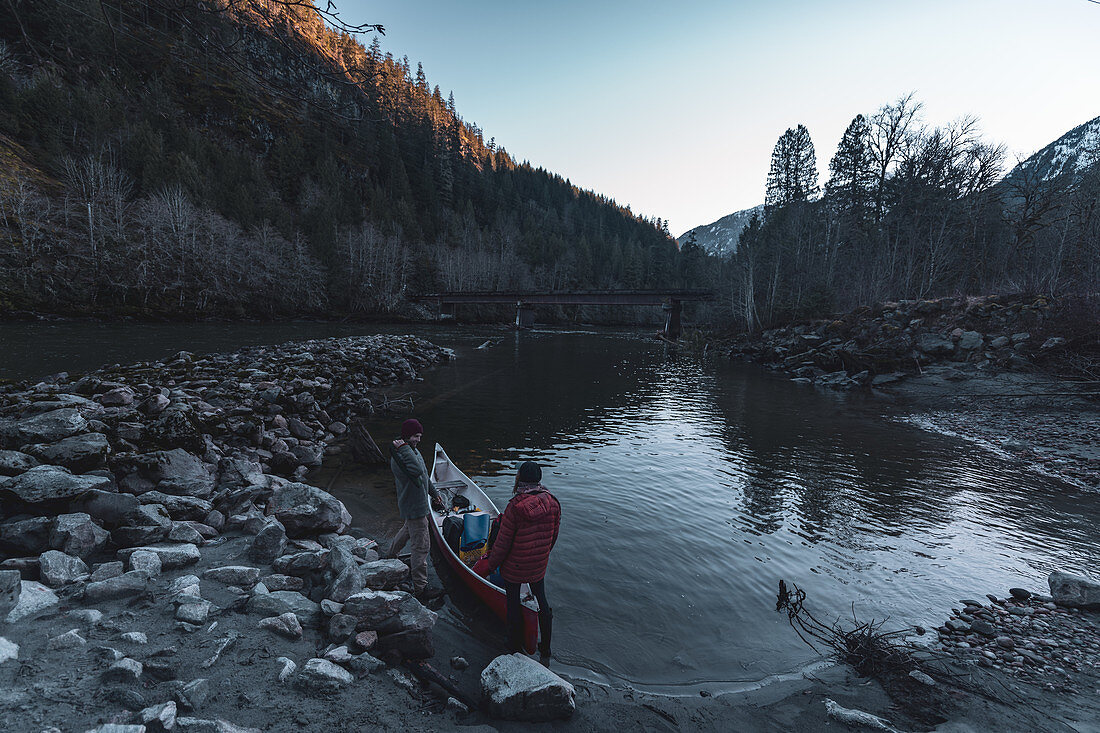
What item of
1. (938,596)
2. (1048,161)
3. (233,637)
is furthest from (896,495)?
(1048,161)

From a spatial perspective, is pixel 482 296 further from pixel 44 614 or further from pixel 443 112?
pixel 443 112

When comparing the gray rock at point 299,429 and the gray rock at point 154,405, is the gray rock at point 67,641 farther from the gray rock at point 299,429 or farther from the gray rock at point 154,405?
the gray rock at point 299,429

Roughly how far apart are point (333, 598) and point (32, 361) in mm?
25459

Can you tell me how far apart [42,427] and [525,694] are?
969cm

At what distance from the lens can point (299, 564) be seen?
612 cm

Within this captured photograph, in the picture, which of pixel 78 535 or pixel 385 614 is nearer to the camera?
pixel 385 614

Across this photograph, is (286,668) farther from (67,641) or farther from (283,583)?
(67,641)

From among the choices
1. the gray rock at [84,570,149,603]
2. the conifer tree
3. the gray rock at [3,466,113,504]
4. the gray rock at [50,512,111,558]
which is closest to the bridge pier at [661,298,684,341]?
the conifer tree

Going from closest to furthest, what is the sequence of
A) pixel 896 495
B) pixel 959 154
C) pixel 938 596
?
pixel 938 596
pixel 896 495
pixel 959 154

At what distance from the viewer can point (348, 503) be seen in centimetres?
1007

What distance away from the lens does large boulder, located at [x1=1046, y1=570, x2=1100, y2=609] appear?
264 inches

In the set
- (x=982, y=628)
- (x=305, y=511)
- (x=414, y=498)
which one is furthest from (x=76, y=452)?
(x=982, y=628)

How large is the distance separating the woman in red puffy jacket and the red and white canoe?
0.55 feet

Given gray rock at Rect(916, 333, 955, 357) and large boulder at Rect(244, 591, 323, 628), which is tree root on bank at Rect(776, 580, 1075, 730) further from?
gray rock at Rect(916, 333, 955, 357)
